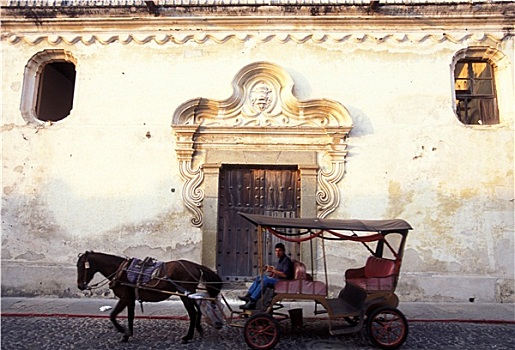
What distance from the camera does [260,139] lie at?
8680 mm

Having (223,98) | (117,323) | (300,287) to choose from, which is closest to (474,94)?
(223,98)

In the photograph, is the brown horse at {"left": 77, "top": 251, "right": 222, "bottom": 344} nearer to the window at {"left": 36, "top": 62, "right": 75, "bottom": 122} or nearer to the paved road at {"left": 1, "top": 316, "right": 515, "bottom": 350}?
the paved road at {"left": 1, "top": 316, "right": 515, "bottom": 350}

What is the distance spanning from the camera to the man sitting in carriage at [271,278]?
5.68 metres

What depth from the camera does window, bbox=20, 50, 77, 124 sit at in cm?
927

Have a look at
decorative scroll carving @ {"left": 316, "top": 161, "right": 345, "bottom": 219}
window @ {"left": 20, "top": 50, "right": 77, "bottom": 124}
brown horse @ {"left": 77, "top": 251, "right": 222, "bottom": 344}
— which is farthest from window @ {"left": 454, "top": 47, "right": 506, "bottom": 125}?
window @ {"left": 20, "top": 50, "right": 77, "bottom": 124}

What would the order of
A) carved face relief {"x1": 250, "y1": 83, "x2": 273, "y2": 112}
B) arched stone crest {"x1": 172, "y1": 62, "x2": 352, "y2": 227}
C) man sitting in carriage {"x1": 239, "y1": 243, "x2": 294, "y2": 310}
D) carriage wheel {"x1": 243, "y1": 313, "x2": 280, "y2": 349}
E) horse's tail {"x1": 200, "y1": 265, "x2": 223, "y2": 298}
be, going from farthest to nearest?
carved face relief {"x1": 250, "y1": 83, "x2": 273, "y2": 112}, arched stone crest {"x1": 172, "y1": 62, "x2": 352, "y2": 227}, horse's tail {"x1": 200, "y1": 265, "x2": 223, "y2": 298}, man sitting in carriage {"x1": 239, "y1": 243, "x2": 294, "y2": 310}, carriage wheel {"x1": 243, "y1": 313, "x2": 280, "y2": 349}

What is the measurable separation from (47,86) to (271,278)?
8.05 meters

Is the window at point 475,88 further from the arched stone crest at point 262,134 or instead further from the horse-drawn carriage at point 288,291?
the horse-drawn carriage at point 288,291

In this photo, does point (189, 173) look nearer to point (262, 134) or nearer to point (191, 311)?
point (262, 134)

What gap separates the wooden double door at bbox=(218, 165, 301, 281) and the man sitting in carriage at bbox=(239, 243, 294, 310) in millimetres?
2530

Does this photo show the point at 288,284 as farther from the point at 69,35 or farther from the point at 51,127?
the point at 69,35

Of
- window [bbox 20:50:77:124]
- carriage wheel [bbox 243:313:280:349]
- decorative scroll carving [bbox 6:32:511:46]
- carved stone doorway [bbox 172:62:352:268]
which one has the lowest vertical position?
carriage wheel [bbox 243:313:280:349]

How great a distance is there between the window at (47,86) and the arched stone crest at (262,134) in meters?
3.46

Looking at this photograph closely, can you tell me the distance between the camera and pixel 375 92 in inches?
346
